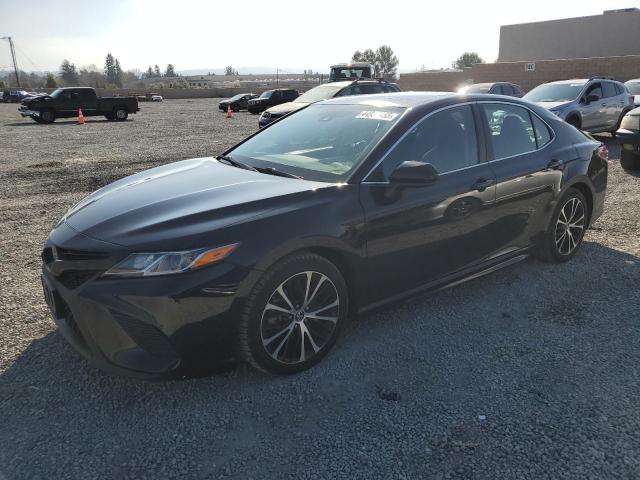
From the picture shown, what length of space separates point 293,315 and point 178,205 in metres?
0.95

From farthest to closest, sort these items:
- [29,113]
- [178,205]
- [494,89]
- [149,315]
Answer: [29,113], [494,89], [178,205], [149,315]

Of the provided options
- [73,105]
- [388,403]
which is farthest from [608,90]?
[73,105]

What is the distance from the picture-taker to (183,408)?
2863 mm

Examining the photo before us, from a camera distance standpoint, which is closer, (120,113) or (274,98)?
(120,113)

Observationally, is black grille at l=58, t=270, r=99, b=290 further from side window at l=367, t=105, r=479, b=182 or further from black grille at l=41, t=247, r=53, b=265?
side window at l=367, t=105, r=479, b=182

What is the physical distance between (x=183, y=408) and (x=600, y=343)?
2763 millimetres

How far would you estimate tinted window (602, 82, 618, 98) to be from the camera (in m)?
13.1

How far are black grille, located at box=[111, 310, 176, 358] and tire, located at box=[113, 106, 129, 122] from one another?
2545 centimetres

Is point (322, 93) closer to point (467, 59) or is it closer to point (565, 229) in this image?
point (565, 229)

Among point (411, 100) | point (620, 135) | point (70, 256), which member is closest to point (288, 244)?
point (70, 256)

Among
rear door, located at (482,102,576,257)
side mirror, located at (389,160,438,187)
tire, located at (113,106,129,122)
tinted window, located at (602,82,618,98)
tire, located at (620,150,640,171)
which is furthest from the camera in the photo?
tire, located at (113,106,129,122)

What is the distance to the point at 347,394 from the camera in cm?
297

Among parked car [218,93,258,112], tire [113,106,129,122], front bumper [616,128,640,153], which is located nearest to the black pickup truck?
tire [113,106,129,122]

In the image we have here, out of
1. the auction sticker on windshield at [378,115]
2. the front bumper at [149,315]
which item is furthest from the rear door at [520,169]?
the front bumper at [149,315]
